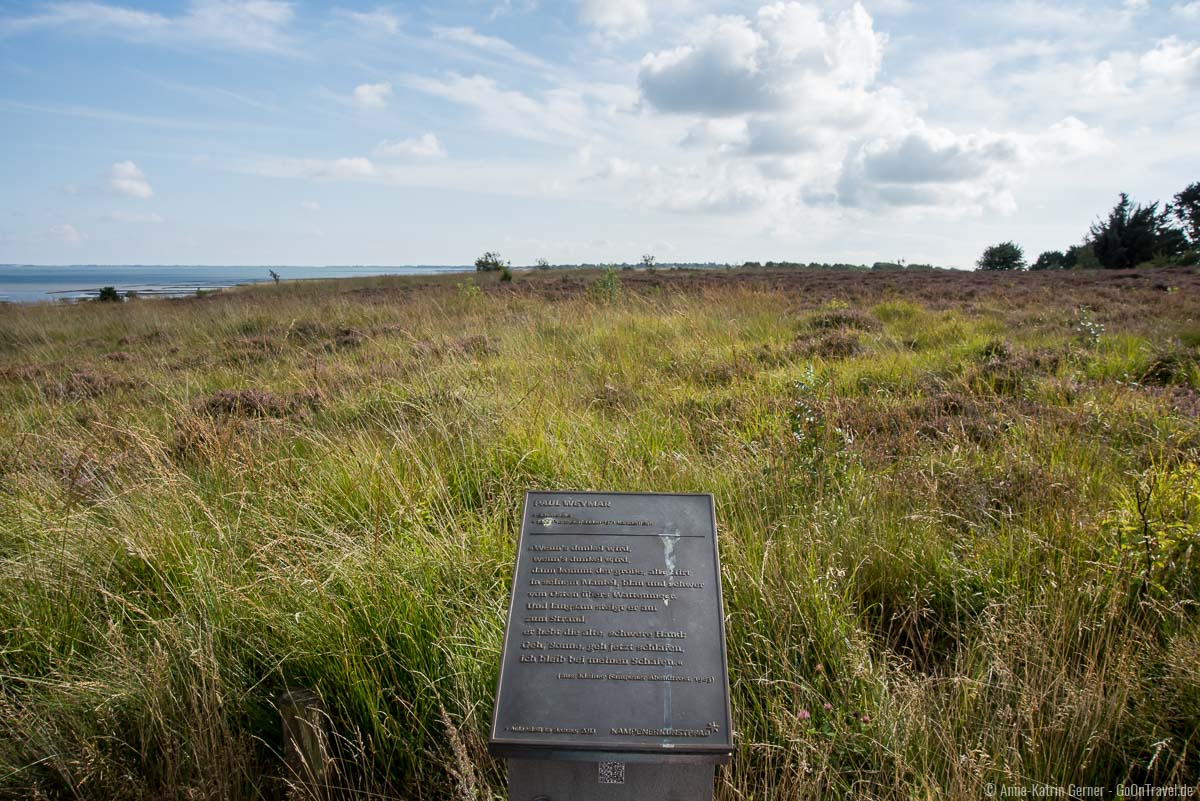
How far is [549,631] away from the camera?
6.64 feet

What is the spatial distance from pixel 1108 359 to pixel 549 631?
763cm

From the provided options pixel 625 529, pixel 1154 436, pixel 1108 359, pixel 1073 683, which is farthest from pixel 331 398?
pixel 1108 359

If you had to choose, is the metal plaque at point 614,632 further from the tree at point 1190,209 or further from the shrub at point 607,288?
the tree at point 1190,209

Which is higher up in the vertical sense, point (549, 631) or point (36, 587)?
point (549, 631)

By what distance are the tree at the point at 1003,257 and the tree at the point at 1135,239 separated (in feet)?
20.6

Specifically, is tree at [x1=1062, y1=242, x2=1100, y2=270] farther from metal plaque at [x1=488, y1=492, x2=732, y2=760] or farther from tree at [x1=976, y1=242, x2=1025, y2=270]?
metal plaque at [x1=488, y1=492, x2=732, y2=760]

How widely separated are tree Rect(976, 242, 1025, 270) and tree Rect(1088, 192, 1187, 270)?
628 centimetres

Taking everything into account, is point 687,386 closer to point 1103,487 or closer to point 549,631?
point 1103,487

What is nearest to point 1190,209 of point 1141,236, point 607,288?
point 1141,236

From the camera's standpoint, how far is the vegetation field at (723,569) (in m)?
2.22

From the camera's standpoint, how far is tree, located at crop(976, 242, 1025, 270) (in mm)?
40812

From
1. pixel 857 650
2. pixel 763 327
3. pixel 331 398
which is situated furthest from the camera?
pixel 763 327

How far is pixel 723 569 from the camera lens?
9.55 feet

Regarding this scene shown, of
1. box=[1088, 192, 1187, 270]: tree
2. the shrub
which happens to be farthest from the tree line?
the shrub
